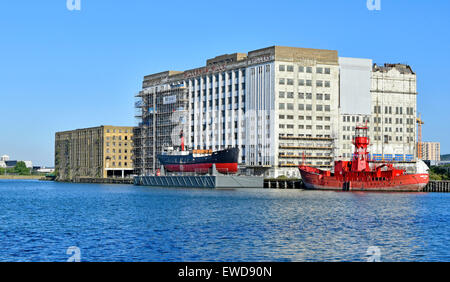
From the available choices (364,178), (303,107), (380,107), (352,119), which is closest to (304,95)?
(303,107)

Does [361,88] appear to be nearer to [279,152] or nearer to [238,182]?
[279,152]

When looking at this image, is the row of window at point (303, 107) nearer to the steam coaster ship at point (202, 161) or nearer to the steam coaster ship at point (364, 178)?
the steam coaster ship at point (202, 161)

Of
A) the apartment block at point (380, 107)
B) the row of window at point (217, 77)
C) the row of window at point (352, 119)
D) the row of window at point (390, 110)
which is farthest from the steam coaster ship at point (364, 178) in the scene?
the row of window at point (390, 110)

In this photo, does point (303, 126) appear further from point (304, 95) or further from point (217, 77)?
point (217, 77)

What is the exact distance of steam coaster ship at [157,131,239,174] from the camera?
153 m

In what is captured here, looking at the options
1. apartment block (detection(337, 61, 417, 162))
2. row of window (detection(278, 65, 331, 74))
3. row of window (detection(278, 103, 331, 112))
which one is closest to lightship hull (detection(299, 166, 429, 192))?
row of window (detection(278, 103, 331, 112))

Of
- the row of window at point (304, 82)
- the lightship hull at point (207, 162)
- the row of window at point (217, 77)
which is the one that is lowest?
the lightship hull at point (207, 162)

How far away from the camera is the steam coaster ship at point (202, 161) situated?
502 ft

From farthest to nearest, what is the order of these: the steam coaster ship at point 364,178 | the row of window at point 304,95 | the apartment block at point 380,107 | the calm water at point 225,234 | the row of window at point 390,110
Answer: the row of window at point 390,110 < the apartment block at point 380,107 < the row of window at point 304,95 < the steam coaster ship at point 364,178 < the calm water at point 225,234

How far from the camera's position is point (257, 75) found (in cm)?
17338
